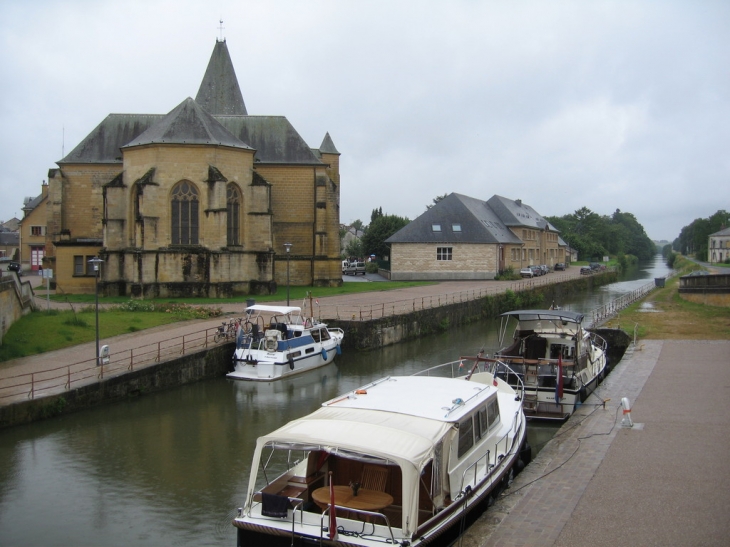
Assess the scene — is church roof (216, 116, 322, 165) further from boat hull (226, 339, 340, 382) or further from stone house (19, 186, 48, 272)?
stone house (19, 186, 48, 272)

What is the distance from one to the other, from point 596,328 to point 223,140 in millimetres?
22681

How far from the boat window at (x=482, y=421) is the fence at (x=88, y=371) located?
11.6 m

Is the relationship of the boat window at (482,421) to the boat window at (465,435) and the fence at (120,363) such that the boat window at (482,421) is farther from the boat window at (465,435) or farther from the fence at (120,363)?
the fence at (120,363)

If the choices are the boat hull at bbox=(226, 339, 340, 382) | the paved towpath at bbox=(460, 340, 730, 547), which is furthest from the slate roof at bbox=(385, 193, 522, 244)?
the paved towpath at bbox=(460, 340, 730, 547)

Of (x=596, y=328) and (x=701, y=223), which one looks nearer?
(x=596, y=328)

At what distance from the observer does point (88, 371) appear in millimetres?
20516

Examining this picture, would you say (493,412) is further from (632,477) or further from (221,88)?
(221,88)

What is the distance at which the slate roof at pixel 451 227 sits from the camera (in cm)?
5741

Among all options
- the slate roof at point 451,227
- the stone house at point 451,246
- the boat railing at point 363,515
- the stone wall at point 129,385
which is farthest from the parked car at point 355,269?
the boat railing at point 363,515

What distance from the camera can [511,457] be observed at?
1313 cm

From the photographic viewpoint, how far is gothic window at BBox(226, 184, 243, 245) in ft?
130

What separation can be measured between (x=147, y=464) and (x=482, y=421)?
7.78 m

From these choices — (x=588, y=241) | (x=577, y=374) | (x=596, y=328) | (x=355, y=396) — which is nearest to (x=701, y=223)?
(x=588, y=241)

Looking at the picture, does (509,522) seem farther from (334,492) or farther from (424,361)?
(424,361)
